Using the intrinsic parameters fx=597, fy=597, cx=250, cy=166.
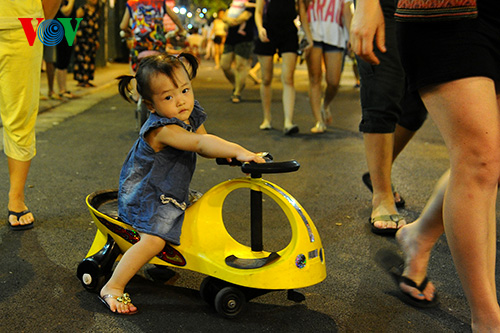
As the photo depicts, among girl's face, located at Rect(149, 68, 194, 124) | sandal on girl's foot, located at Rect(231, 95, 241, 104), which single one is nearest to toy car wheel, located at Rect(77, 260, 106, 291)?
girl's face, located at Rect(149, 68, 194, 124)

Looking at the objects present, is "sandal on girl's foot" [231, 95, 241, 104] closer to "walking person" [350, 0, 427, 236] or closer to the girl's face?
"walking person" [350, 0, 427, 236]

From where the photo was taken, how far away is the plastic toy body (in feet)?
→ 7.93

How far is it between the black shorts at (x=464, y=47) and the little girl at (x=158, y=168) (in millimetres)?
887

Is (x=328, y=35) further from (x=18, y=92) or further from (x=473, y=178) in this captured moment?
(x=473, y=178)

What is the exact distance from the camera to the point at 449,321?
8.13 feet

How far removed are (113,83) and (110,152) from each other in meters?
7.42

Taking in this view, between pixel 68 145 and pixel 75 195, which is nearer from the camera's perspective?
pixel 75 195

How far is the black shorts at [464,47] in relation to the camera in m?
2.11

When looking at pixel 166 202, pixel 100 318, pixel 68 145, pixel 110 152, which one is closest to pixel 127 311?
pixel 100 318

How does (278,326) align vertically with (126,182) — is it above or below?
below

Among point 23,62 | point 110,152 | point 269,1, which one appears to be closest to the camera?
point 23,62

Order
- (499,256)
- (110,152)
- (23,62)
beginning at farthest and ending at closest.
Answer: (110,152) < (23,62) < (499,256)

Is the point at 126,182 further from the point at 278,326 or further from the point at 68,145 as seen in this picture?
the point at 68,145

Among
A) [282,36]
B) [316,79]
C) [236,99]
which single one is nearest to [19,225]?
[282,36]
